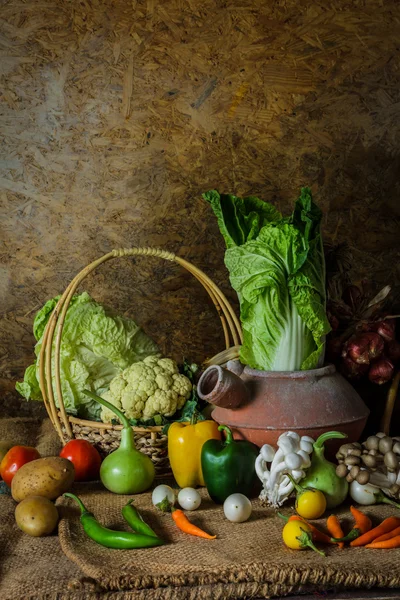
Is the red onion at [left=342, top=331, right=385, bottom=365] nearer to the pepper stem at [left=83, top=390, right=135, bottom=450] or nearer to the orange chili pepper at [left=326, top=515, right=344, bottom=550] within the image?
the orange chili pepper at [left=326, top=515, right=344, bottom=550]

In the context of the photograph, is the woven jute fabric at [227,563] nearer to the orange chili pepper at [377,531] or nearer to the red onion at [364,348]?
the orange chili pepper at [377,531]

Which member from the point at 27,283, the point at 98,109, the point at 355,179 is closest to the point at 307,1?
the point at 355,179

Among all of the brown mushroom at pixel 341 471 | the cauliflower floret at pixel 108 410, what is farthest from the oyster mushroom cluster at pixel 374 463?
the cauliflower floret at pixel 108 410

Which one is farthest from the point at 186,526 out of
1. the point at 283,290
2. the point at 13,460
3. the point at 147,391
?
the point at 283,290

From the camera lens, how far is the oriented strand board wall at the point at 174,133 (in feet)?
11.6

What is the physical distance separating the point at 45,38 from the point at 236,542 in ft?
8.78

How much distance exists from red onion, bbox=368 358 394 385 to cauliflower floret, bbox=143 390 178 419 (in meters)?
0.87

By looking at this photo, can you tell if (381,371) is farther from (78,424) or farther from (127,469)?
(78,424)

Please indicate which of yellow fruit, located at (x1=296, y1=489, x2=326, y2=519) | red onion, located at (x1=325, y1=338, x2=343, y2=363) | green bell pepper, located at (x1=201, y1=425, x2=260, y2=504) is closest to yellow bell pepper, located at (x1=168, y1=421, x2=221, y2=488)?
green bell pepper, located at (x1=201, y1=425, x2=260, y2=504)

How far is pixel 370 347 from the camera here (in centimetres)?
291

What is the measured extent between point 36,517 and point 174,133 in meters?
2.14

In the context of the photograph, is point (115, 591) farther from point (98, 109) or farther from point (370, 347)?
point (98, 109)

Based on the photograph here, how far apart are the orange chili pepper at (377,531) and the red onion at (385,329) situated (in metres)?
0.90

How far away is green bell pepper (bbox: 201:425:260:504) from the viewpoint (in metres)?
2.54
